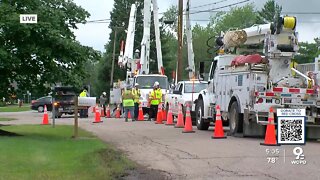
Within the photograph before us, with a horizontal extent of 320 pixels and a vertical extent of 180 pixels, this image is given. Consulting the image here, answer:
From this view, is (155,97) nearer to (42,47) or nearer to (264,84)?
(42,47)

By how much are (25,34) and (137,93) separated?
12449 millimetres

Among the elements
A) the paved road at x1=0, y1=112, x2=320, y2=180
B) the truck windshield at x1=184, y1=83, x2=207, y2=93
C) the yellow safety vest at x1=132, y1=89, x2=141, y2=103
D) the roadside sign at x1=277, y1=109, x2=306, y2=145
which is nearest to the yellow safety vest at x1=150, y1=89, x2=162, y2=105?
the yellow safety vest at x1=132, y1=89, x2=141, y2=103

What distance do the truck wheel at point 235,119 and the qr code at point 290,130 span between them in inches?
275

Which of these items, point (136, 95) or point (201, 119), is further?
point (136, 95)

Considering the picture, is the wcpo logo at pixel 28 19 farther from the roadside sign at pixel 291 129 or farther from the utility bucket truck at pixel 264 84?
the roadside sign at pixel 291 129

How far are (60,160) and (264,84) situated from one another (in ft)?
22.9

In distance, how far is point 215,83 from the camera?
19.6 m

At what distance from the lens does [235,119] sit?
1725cm

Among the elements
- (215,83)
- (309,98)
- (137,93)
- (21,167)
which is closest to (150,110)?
(137,93)

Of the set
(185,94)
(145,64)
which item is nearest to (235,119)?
(185,94)

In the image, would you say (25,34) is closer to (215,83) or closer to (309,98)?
(215,83)

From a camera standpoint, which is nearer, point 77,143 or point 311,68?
point 77,143

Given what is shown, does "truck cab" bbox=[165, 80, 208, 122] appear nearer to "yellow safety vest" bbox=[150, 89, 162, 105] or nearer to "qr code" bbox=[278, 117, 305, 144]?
"yellow safety vest" bbox=[150, 89, 162, 105]

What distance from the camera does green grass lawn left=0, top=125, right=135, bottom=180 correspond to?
32.0 ft
